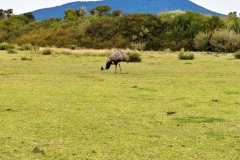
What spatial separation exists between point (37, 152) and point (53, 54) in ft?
76.6

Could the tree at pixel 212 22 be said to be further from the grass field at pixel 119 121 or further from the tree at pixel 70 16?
the grass field at pixel 119 121

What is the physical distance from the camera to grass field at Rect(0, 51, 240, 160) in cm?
573

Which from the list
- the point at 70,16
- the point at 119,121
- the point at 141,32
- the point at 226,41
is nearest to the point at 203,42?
the point at 226,41

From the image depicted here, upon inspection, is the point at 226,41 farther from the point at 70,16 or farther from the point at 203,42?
the point at 70,16

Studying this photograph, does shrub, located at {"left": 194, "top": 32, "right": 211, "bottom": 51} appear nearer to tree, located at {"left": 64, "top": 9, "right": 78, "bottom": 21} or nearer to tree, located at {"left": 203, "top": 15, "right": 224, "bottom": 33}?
tree, located at {"left": 203, "top": 15, "right": 224, "bottom": 33}

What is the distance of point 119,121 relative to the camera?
25.1ft

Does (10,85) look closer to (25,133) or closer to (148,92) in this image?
(148,92)

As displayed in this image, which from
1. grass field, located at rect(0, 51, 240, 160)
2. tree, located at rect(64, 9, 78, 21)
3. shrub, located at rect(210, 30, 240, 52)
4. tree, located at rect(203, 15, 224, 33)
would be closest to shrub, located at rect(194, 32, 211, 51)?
shrub, located at rect(210, 30, 240, 52)

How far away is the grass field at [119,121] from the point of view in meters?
5.73

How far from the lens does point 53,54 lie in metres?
28.5

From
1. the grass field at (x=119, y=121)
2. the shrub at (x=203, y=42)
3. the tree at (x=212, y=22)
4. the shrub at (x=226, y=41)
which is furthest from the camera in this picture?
the tree at (x=212, y=22)

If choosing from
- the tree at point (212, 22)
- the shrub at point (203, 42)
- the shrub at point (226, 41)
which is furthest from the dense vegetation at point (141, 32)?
the shrub at point (226, 41)

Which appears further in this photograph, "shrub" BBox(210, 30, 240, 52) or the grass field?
"shrub" BBox(210, 30, 240, 52)

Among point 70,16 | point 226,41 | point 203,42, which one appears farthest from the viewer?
point 70,16
